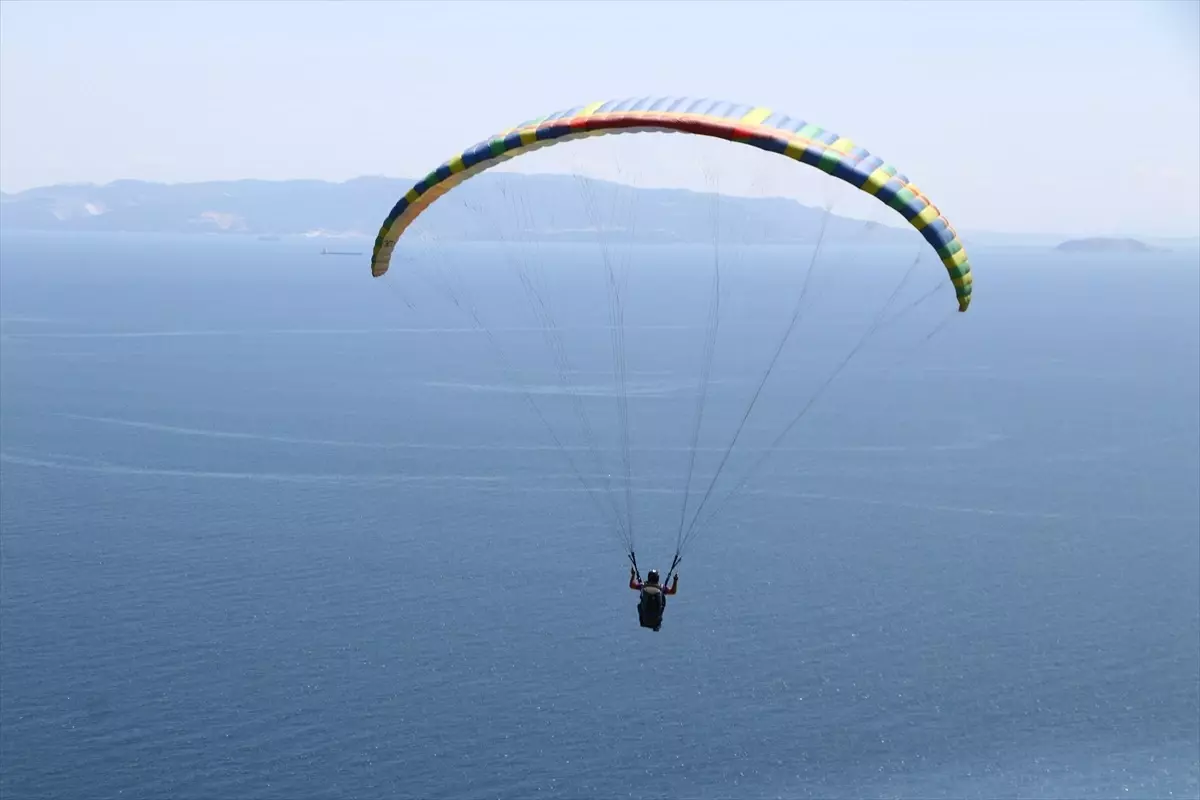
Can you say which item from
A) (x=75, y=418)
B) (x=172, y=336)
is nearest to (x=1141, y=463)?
(x=75, y=418)

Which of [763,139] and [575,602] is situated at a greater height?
[763,139]

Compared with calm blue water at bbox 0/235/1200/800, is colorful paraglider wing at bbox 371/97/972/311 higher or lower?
higher

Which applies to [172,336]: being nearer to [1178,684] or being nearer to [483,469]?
[483,469]

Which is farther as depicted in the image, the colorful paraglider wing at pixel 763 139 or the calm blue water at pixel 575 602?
the calm blue water at pixel 575 602

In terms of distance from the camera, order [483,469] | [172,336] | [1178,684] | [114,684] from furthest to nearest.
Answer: [172,336] < [483,469] < [1178,684] < [114,684]

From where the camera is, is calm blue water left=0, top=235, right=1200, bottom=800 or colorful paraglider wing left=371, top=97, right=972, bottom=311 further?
calm blue water left=0, top=235, right=1200, bottom=800
